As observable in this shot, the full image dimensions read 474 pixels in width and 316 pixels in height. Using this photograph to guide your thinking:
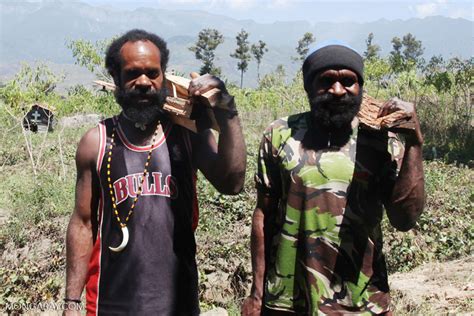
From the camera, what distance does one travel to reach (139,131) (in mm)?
1865

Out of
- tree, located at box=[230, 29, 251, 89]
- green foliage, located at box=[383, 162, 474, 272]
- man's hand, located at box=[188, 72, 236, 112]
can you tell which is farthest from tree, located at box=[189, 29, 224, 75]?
man's hand, located at box=[188, 72, 236, 112]

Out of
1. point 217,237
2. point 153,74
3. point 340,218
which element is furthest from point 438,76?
point 153,74

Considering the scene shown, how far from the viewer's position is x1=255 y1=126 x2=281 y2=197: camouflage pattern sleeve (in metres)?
1.86

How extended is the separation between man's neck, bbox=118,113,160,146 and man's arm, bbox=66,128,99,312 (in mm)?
108

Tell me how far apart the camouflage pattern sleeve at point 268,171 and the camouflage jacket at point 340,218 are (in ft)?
0.20

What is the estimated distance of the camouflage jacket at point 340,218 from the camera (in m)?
1.75

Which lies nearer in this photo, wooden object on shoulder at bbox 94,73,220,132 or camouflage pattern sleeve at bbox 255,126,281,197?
wooden object on shoulder at bbox 94,73,220,132

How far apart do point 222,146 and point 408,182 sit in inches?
23.8

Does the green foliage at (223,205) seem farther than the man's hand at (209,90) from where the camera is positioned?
Yes

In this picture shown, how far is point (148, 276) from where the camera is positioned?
179 centimetres

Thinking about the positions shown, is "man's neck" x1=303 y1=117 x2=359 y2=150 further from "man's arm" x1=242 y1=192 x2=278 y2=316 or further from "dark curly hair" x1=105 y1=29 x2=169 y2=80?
"dark curly hair" x1=105 y1=29 x2=169 y2=80

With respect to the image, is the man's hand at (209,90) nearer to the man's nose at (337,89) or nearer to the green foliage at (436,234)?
the man's nose at (337,89)

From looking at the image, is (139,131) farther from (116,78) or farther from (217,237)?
(217,237)

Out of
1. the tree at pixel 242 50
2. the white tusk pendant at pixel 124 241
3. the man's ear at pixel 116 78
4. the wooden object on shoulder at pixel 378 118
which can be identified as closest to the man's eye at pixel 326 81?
the wooden object on shoulder at pixel 378 118
